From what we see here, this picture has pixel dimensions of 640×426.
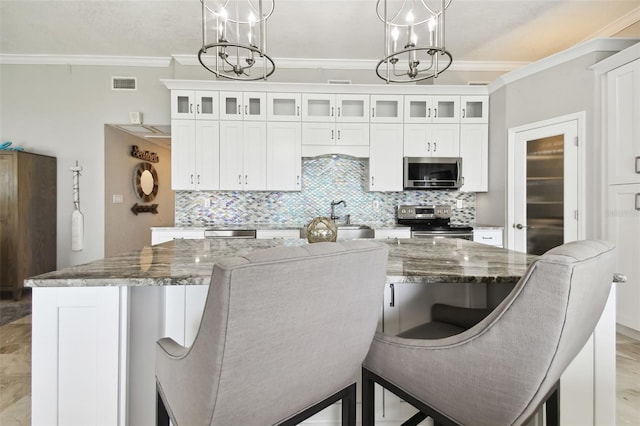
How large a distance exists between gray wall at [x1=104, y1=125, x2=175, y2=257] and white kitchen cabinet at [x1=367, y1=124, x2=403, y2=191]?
139 inches

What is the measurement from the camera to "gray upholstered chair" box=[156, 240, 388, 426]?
2.10 feet

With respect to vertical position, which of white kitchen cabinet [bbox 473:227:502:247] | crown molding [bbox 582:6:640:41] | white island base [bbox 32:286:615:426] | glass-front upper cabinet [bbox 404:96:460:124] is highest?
crown molding [bbox 582:6:640:41]

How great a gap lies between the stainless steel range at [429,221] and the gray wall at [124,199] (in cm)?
391

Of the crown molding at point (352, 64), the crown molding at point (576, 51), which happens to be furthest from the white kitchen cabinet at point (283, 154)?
the crown molding at point (576, 51)

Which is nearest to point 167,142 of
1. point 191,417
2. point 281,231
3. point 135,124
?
point 135,124

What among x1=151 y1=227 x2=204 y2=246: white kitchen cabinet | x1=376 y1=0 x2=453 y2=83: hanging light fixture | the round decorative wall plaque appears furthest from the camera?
the round decorative wall plaque

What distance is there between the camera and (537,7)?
3.10 m

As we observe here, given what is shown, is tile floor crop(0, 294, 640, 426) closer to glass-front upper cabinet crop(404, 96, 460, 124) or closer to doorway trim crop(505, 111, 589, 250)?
doorway trim crop(505, 111, 589, 250)

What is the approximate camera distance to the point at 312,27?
136 inches

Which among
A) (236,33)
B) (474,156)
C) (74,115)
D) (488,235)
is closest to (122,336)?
(236,33)

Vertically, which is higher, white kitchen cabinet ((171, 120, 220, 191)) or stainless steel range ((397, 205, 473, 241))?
white kitchen cabinet ((171, 120, 220, 191))

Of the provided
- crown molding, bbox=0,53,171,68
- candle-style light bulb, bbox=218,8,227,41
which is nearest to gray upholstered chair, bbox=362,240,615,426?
candle-style light bulb, bbox=218,8,227,41

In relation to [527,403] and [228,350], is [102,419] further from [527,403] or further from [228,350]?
[527,403]

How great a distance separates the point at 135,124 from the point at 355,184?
2976mm
